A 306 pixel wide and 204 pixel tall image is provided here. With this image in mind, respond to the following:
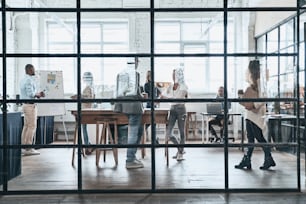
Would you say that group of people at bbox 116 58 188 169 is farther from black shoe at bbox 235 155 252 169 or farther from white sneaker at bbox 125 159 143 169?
black shoe at bbox 235 155 252 169

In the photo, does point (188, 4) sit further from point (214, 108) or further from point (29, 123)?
point (29, 123)

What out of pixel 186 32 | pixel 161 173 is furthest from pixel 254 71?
pixel 161 173

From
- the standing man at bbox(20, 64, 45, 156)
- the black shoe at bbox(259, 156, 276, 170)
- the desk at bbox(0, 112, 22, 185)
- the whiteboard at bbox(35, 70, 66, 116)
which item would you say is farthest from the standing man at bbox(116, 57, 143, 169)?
the black shoe at bbox(259, 156, 276, 170)

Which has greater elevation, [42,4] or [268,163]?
[42,4]

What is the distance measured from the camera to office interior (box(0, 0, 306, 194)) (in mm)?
4523

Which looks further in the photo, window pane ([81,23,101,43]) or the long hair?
the long hair

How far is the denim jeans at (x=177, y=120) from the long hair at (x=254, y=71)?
84cm

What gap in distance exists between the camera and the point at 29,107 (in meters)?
4.58

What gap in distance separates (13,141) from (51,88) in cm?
72

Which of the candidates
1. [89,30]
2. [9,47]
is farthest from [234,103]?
[9,47]

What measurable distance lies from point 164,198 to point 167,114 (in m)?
0.89

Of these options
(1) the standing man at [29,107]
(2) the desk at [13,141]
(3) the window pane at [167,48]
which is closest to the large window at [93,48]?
(1) the standing man at [29,107]

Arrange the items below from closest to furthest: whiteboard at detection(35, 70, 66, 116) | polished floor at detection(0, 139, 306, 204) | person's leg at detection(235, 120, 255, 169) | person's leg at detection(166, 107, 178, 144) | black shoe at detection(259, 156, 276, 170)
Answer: polished floor at detection(0, 139, 306, 204) < whiteboard at detection(35, 70, 66, 116) < person's leg at detection(166, 107, 178, 144) < person's leg at detection(235, 120, 255, 169) < black shoe at detection(259, 156, 276, 170)

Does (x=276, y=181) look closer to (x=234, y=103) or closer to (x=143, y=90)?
(x=234, y=103)
